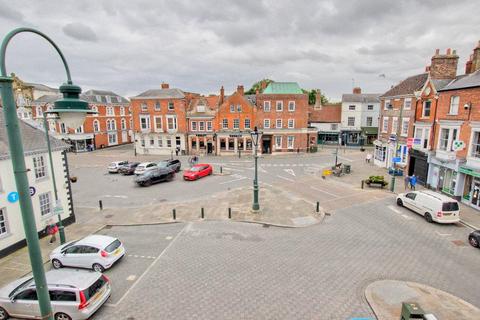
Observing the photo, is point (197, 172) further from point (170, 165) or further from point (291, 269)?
point (291, 269)

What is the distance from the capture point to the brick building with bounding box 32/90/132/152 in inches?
1913

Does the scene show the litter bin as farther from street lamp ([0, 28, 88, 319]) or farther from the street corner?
street lamp ([0, 28, 88, 319])

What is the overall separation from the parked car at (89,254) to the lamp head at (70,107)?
891 cm

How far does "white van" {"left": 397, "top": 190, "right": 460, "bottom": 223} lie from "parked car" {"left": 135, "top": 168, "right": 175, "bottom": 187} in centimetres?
2211

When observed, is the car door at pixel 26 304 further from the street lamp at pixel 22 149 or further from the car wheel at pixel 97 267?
the street lamp at pixel 22 149

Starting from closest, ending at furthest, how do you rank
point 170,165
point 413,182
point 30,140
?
point 30,140 < point 413,182 < point 170,165

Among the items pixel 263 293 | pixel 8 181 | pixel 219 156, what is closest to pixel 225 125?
pixel 219 156

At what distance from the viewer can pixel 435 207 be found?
631 inches

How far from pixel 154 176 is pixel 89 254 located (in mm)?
15058

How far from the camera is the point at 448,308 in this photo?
9047mm

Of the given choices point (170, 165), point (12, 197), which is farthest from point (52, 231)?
point (170, 165)

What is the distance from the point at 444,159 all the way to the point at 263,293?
19693 mm

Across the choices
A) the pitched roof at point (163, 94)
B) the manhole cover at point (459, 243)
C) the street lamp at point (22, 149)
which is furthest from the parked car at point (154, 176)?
the manhole cover at point (459, 243)

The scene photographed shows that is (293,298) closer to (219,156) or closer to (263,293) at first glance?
(263,293)
